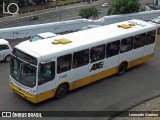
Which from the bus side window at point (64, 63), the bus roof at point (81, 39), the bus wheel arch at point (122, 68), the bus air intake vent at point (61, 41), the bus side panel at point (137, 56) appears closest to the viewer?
the bus roof at point (81, 39)

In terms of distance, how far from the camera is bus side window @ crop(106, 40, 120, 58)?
19.5 metres

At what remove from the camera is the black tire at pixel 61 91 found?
17.4 metres

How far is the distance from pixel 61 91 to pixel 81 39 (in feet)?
9.86

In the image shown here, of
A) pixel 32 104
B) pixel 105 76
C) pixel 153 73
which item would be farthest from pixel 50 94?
pixel 153 73

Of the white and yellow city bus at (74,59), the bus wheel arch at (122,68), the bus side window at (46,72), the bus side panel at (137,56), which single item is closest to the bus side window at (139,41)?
the white and yellow city bus at (74,59)

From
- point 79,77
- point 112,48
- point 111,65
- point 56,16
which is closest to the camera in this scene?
point 79,77

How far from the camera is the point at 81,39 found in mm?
18609

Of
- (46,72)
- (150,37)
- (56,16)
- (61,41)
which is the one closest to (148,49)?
(150,37)

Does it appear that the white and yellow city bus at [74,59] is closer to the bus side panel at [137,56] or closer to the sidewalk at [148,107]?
the bus side panel at [137,56]

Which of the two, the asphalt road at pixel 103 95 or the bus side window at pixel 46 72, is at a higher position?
the bus side window at pixel 46 72

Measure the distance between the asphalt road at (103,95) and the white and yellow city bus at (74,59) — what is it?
0.44 meters

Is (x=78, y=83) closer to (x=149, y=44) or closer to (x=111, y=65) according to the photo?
(x=111, y=65)

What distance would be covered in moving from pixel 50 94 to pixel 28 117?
1.73m

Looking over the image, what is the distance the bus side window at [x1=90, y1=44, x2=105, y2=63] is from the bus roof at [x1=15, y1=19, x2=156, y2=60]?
9.8 inches
